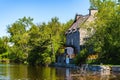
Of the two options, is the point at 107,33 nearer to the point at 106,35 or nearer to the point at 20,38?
the point at 106,35

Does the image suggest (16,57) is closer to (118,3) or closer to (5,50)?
(5,50)

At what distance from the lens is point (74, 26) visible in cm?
8006

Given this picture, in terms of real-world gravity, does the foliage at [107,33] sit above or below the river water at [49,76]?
above

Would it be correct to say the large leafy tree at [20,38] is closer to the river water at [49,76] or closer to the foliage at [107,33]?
the foliage at [107,33]

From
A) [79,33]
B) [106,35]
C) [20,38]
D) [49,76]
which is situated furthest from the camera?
[20,38]

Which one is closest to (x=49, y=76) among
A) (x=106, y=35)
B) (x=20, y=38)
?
(x=106, y=35)

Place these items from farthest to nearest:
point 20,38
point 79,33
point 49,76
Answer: point 20,38 < point 79,33 < point 49,76

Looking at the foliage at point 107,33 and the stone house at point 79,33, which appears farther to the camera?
the stone house at point 79,33

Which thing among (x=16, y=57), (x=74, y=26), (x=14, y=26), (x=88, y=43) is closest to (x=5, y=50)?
(x=14, y=26)

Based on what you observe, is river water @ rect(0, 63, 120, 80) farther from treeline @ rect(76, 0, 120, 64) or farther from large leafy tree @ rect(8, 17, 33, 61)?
large leafy tree @ rect(8, 17, 33, 61)

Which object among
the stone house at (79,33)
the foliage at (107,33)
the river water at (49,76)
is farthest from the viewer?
the stone house at (79,33)

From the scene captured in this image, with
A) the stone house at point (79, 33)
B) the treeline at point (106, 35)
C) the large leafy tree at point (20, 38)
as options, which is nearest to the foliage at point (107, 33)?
the treeline at point (106, 35)

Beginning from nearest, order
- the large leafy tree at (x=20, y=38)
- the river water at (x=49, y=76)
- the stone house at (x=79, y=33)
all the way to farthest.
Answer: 1. the river water at (x=49, y=76)
2. the stone house at (x=79, y=33)
3. the large leafy tree at (x=20, y=38)

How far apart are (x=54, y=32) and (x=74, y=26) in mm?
5354
